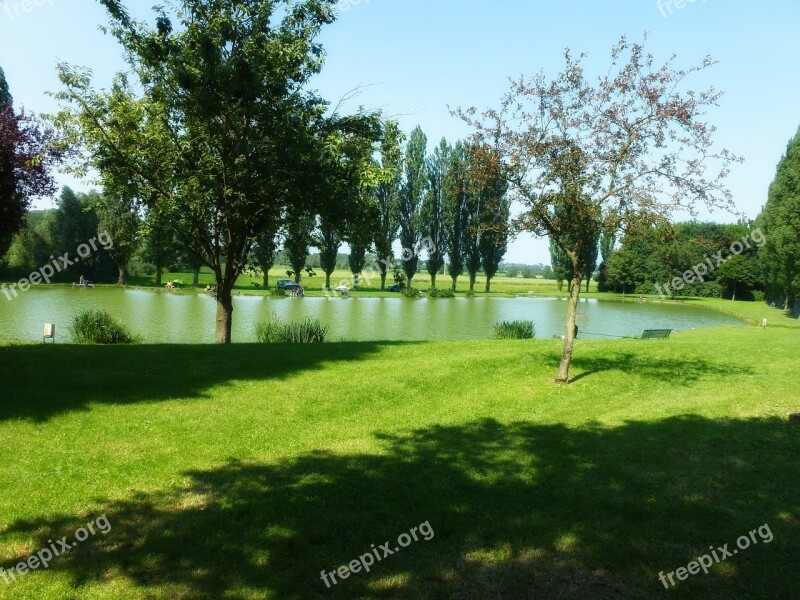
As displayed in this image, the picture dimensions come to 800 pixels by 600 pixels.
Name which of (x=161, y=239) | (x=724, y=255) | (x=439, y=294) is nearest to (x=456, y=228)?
(x=439, y=294)

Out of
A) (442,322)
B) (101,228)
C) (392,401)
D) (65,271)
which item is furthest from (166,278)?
(392,401)

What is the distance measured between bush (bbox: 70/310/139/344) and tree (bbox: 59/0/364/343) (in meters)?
6.12

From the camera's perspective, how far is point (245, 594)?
365 centimetres

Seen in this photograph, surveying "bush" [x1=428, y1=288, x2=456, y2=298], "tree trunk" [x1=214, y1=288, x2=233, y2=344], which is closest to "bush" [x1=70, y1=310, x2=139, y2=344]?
"tree trunk" [x1=214, y1=288, x2=233, y2=344]

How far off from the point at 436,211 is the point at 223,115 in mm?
51501

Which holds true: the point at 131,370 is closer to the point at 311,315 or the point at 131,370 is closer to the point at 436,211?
the point at 311,315

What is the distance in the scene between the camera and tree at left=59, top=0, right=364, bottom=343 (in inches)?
479

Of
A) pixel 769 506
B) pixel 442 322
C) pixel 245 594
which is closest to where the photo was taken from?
pixel 245 594

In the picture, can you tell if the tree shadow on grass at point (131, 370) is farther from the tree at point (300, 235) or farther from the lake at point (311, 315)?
the lake at point (311, 315)

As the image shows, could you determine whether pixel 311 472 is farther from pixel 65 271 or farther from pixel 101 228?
pixel 65 271

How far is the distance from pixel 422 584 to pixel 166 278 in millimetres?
77377

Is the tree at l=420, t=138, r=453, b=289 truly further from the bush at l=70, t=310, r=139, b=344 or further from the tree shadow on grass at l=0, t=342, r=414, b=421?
the tree shadow on grass at l=0, t=342, r=414, b=421

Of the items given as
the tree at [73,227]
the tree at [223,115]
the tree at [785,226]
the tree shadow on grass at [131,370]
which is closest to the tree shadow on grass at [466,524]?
the tree shadow on grass at [131,370]

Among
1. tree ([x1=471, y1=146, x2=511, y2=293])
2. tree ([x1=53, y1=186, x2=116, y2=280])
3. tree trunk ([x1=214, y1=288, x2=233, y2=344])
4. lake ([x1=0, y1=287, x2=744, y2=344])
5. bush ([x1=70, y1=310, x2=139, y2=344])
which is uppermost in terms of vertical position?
tree ([x1=53, y1=186, x2=116, y2=280])
